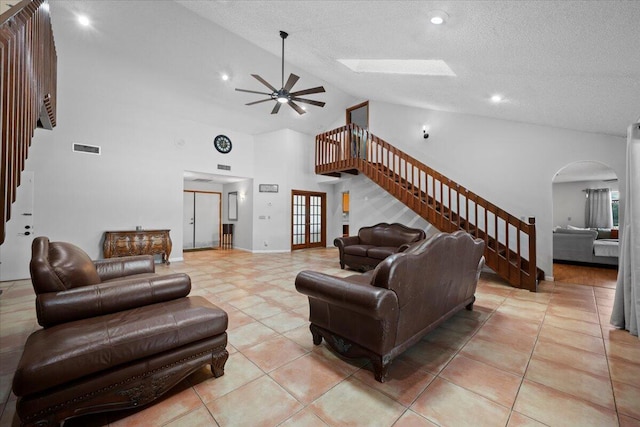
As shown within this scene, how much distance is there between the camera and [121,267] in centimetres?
280

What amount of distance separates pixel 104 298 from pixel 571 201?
43.9 ft

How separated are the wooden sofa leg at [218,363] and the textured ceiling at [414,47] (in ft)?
11.5

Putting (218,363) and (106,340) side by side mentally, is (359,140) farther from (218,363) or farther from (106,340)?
(106,340)

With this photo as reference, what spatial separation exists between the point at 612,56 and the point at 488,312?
2.78m

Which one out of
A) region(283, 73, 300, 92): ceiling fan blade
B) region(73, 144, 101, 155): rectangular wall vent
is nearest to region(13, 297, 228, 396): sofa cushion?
region(283, 73, 300, 92): ceiling fan blade

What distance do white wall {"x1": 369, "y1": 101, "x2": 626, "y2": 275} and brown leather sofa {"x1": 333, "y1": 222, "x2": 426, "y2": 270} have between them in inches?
66.1

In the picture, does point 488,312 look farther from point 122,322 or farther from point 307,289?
point 122,322

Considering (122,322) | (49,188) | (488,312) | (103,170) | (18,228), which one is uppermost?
(103,170)

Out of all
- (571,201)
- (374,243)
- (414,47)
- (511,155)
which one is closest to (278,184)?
(374,243)

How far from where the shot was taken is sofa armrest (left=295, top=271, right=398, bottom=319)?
169 cm

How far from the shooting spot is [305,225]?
884 centimetres

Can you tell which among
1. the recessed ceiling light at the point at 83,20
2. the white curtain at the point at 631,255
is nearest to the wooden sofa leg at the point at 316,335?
the white curtain at the point at 631,255

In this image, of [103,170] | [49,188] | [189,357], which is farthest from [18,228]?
[189,357]

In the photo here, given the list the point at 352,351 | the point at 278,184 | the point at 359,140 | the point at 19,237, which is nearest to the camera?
the point at 352,351
